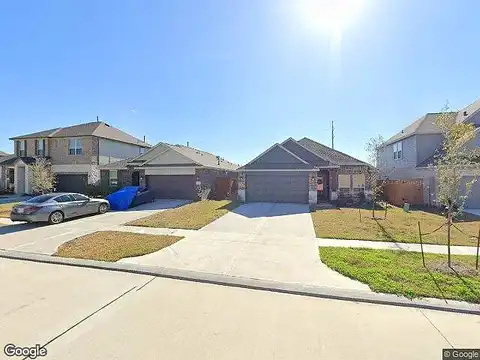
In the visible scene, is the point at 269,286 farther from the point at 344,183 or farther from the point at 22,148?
the point at 22,148

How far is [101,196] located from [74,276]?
1924 cm

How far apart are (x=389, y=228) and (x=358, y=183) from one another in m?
9.40

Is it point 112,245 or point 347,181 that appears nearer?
point 112,245

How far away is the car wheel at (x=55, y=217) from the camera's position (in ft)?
40.3

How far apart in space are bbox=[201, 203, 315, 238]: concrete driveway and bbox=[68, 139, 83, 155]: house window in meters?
19.3

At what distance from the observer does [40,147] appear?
28.1m

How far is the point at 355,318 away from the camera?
4.24m

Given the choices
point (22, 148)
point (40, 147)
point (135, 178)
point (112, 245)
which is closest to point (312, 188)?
point (112, 245)

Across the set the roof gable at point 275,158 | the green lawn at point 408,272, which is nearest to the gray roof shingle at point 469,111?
the roof gable at point 275,158

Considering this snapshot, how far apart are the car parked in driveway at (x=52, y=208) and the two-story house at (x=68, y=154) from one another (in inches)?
498

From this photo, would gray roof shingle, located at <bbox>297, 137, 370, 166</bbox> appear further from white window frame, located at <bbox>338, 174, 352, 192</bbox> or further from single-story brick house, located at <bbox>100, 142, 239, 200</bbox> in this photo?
single-story brick house, located at <bbox>100, 142, 239, 200</bbox>

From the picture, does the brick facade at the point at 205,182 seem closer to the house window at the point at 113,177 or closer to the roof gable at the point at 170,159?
the roof gable at the point at 170,159

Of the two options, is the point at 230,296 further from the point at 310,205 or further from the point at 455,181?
the point at 310,205

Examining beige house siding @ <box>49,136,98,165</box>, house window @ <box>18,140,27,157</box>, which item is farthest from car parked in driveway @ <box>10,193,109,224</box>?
house window @ <box>18,140,27,157</box>
